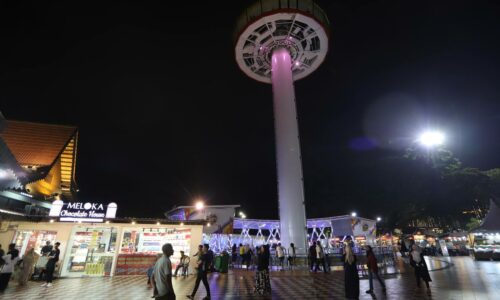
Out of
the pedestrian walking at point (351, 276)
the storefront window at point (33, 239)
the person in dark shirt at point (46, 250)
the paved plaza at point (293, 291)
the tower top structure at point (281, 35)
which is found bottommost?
the paved plaza at point (293, 291)

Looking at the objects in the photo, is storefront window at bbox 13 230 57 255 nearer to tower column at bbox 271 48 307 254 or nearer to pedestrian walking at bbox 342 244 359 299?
tower column at bbox 271 48 307 254

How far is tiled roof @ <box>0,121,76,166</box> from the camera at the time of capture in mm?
22094

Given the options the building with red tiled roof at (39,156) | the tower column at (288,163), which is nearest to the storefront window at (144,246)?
the tower column at (288,163)

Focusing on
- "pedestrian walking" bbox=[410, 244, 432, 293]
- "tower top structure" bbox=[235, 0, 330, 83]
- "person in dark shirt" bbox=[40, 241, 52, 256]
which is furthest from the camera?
"tower top structure" bbox=[235, 0, 330, 83]

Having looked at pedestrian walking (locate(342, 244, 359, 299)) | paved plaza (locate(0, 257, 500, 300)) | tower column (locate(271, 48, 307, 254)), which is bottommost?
paved plaza (locate(0, 257, 500, 300))

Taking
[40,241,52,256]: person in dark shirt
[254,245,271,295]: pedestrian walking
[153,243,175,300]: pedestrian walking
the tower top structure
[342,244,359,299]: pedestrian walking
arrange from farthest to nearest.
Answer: the tower top structure
[40,241,52,256]: person in dark shirt
[254,245,271,295]: pedestrian walking
[342,244,359,299]: pedestrian walking
[153,243,175,300]: pedestrian walking

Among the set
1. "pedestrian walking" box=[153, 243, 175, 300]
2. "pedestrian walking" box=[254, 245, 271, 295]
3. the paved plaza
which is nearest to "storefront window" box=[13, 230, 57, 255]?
the paved plaza

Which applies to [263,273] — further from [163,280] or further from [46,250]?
[46,250]

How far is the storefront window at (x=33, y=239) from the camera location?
15.2 metres

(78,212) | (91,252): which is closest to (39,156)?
(78,212)

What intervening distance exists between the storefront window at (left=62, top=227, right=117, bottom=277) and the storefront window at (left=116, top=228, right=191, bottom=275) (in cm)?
66

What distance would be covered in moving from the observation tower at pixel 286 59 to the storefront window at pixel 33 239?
14.2 meters

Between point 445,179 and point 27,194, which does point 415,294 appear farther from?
point 27,194

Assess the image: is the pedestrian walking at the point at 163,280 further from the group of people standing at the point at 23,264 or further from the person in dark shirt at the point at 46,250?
the person in dark shirt at the point at 46,250
